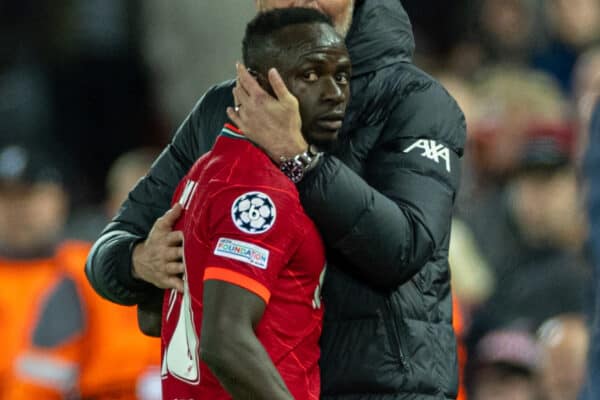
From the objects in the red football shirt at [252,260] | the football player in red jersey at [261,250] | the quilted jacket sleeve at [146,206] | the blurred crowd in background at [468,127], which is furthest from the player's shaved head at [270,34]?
the blurred crowd in background at [468,127]

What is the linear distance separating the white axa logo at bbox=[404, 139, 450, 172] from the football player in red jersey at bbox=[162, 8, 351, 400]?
0.20 metres

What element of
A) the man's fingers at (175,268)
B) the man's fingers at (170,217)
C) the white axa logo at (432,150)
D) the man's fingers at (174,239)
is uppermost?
the white axa logo at (432,150)

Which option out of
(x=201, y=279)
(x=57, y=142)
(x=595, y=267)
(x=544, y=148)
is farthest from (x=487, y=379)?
(x=57, y=142)

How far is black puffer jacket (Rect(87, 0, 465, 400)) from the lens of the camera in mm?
3215

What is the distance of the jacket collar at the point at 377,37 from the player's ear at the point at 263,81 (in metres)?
0.30

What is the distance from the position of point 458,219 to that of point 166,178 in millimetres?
4605

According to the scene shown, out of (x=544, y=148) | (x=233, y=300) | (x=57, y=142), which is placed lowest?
(x=57, y=142)

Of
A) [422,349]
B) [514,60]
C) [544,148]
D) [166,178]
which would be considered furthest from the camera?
[514,60]

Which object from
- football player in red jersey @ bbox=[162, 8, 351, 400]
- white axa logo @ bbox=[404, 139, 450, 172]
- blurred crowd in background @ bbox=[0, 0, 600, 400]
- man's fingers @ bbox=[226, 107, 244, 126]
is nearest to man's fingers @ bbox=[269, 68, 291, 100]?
football player in red jersey @ bbox=[162, 8, 351, 400]

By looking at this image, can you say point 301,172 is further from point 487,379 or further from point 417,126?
point 487,379

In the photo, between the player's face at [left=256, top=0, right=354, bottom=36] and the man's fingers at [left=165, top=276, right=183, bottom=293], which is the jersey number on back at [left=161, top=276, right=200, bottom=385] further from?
the player's face at [left=256, top=0, right=354, bottom=36]

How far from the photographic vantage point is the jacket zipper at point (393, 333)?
337 centimetres

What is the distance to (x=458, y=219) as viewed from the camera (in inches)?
324

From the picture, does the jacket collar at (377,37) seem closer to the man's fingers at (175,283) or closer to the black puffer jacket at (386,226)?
the black puffer jacket at (386,226)
